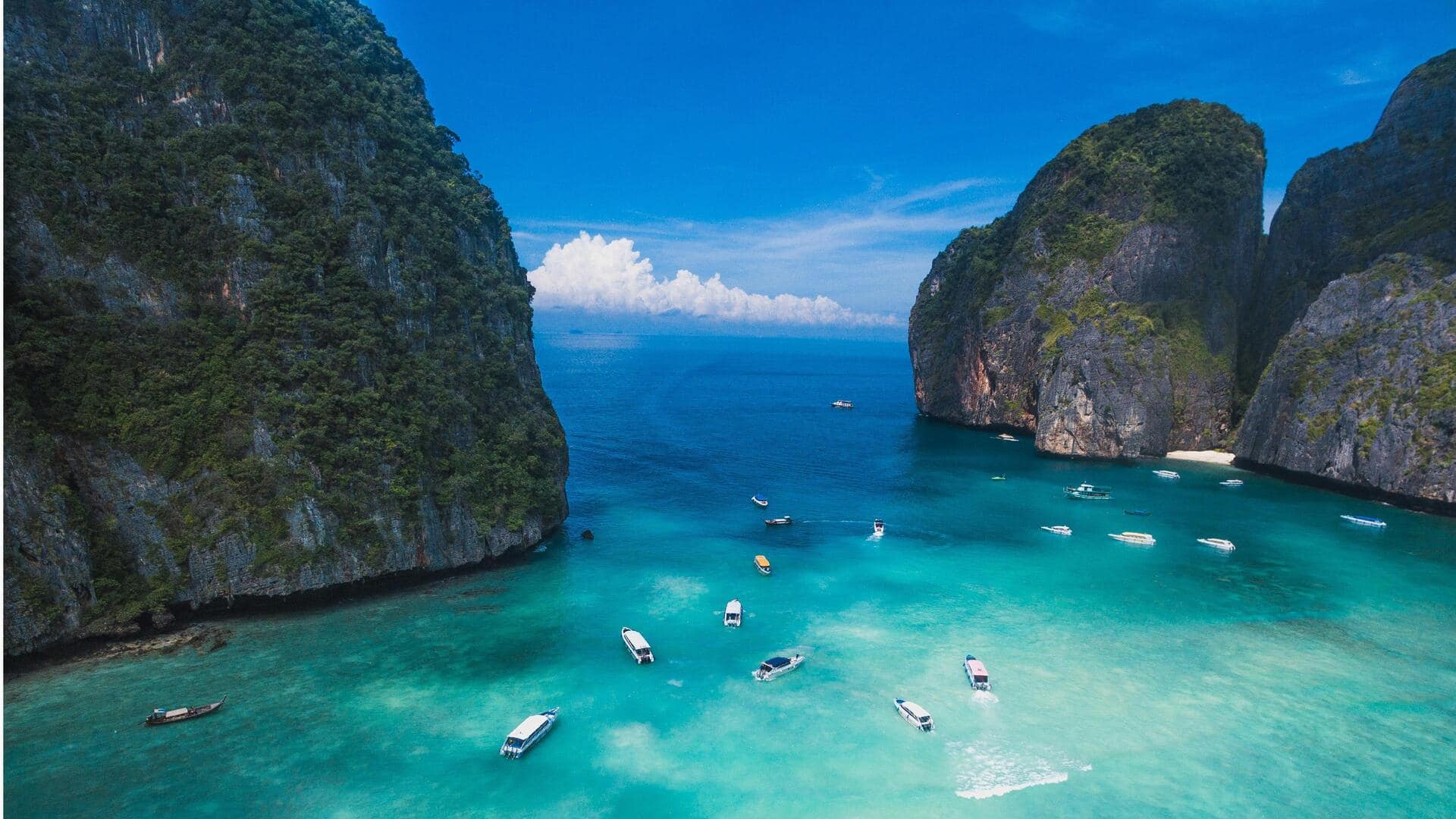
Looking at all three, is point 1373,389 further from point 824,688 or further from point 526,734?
point 526,734

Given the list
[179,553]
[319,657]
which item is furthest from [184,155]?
[319,657]

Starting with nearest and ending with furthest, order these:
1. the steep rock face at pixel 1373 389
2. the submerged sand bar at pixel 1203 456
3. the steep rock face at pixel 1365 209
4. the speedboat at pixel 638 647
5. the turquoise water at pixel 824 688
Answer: the turquoise water at pixel 824 688 → the speedboat at pixel 638 647 → the steep rock face at pixel 1373 389 → the steep rock face at pixel 1365 209 → the submerged sand bar at pixel 1203 456

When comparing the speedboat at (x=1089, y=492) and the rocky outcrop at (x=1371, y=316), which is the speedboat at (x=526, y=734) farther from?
the rocky outcrop at (x=1371, y=316)

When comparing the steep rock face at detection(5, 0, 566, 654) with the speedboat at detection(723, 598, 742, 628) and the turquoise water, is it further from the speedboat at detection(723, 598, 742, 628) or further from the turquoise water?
the speedboat at detection(723, 598, 742, 628)

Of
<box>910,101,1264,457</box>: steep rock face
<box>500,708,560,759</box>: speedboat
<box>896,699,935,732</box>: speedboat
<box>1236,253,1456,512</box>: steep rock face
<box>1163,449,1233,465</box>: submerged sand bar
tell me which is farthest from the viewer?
<box>910,101,1264,457</box>: steep rock face

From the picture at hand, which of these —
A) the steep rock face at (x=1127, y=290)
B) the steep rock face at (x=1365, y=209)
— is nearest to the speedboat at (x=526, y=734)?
the steep rock face at (x=1127, y=290)

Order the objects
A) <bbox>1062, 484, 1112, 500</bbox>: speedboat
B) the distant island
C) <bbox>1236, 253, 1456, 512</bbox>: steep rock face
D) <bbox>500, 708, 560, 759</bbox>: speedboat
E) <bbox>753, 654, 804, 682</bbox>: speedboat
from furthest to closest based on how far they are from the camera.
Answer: <bbox>1062, 484, 1112, 500</bbox>: speedboat → the distant island → <bbox>1236, 253, 1456, 512</bbox>: steep rock face → <bbox>753, 654, 804, 682</bbox>: speedboat → <bbox>500, 708, 560, 759</bbox>: speedboat

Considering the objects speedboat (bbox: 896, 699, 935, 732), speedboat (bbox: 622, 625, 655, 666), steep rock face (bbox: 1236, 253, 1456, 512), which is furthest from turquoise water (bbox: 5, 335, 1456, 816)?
steep rock face (bbox: 1236, 253, 1456, 512)
